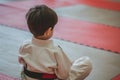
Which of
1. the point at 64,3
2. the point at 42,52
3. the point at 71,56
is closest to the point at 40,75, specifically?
the point at 42,52

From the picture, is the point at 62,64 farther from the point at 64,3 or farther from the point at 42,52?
the point at 64,3

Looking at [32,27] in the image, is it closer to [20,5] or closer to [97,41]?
[97,41]

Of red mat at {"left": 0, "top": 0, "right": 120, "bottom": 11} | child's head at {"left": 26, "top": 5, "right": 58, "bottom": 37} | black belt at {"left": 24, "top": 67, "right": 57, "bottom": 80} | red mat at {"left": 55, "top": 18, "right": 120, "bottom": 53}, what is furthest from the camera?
red mat at {"left": 0, "top": 0, "right": 120, "bottom": 11}

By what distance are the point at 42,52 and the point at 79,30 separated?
2.84 metres

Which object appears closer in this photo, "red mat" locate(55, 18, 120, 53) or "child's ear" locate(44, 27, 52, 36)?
"child's ear" locate(44, 27, 52, 36)

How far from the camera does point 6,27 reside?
446cm

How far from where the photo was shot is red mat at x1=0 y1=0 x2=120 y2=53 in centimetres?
393

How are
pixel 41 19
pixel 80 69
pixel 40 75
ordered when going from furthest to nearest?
1. pixel 80 69
2. pixel 40 75
3. pixel 41 19

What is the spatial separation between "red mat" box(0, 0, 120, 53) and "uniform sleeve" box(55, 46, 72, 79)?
72.4 inches

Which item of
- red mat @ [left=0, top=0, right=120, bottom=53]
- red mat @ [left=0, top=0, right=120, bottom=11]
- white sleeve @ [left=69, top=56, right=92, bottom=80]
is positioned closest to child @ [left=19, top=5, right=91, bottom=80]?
white sleeve @ [left=69, top=56, right=92, bottom=80]

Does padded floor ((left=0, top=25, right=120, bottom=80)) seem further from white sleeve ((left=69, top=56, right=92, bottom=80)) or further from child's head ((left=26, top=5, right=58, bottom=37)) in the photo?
child's head ((left=26, top=5, right=58, bottom=37))

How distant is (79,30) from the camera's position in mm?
4598

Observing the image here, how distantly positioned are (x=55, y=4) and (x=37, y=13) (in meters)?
5.03

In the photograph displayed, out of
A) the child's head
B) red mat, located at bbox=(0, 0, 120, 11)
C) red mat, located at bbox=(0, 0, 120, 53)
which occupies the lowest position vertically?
red mat, located at bbox=(0, 0, 120, 11)
